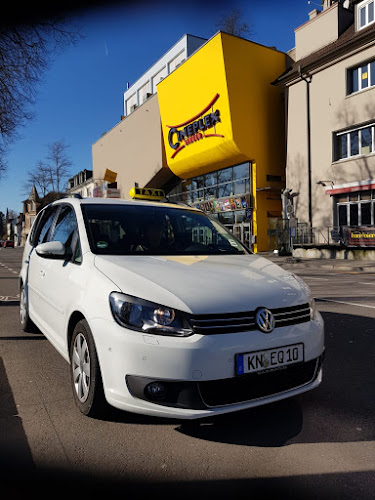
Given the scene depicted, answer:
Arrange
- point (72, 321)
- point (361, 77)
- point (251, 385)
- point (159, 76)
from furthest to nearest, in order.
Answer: point (159, 76), point (361, 77), point (72, 321), point (251, 385)

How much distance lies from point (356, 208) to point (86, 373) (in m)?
21.8

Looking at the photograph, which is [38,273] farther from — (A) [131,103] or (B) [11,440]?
(A) [131,103]

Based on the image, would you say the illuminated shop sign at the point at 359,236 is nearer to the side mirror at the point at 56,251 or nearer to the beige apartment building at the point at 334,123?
the beige apartment building at the point at 334,123

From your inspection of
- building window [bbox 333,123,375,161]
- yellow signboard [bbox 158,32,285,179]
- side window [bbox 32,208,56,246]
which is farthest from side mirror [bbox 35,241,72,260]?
yellow signboard [bbox 158,32,285,179]

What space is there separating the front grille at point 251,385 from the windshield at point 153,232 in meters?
1.29

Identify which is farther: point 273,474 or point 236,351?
point 236,351

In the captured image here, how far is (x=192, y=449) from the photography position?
2.29 m

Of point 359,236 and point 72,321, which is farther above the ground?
point 72,321

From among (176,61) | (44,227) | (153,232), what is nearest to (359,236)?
(44,227)

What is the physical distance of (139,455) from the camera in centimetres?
224

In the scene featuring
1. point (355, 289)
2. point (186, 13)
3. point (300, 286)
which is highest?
point (186, 13)

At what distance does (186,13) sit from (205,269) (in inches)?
71.0

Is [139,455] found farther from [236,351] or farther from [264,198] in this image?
[264,198]

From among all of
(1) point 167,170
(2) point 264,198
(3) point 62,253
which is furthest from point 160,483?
(1) point 167,170
